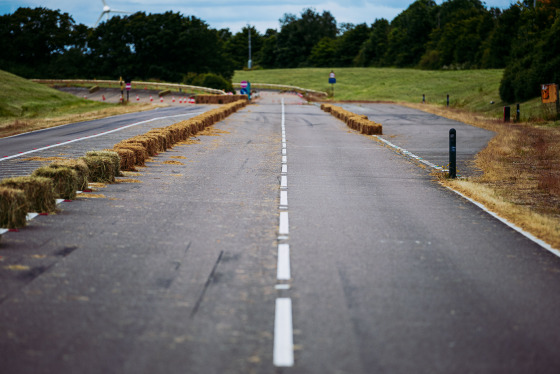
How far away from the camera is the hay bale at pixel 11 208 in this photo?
29.0 ft

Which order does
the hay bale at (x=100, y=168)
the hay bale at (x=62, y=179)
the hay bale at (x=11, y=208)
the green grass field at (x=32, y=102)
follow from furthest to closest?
1. the green grass field at (x=32, y=102)
2. the hay bale at (x=100, y=168)
3. the hay bale at (x=62, y=179)
4. the hay bale at (x=11, y=208)

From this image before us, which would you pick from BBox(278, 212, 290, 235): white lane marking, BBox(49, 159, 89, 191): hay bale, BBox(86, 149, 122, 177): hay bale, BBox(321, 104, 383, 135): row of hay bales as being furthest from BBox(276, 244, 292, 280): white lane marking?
BBox(321, 104, 383, 135): row of hay bales

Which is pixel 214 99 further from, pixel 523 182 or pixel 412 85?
pixel 523 182

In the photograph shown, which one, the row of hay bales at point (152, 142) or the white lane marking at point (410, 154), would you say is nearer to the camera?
the row of hay bales at point (152, 142)

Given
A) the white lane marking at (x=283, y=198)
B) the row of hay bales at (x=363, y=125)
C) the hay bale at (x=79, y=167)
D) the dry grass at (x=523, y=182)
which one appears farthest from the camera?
the row of hay bales at (x=363, y=125)

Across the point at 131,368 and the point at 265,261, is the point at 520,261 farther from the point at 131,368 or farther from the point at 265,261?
the point at 131,368

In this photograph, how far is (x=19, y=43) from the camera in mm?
106000

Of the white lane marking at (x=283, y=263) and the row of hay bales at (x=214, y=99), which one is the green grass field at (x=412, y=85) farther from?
the white lane marking at (x=283, y=263)

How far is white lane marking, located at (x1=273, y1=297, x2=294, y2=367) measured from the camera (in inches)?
187

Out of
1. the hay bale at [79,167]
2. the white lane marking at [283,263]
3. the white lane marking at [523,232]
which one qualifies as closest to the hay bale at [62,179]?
the hay bale at [79,167]

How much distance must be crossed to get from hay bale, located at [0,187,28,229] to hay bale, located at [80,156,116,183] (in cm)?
Result: 469

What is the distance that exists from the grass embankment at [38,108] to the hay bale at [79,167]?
65.3ft

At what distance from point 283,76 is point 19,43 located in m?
51.0

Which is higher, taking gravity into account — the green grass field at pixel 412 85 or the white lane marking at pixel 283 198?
the green grass field at pixel 412 85
